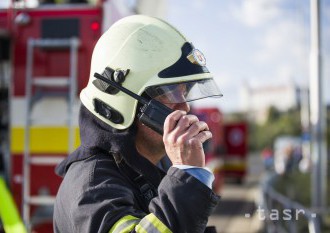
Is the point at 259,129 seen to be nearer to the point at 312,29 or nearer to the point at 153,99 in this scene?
the point at 312,29

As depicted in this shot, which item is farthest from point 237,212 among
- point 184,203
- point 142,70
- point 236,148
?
point 184,203

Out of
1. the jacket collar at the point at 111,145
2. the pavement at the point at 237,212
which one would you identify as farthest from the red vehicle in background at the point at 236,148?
the jacket collar at the point at 111,145

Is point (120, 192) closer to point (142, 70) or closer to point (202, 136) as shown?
point (202, 136)

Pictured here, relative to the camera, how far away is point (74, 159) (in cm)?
176

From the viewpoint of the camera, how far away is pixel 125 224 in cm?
146

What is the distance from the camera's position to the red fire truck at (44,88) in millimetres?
4219

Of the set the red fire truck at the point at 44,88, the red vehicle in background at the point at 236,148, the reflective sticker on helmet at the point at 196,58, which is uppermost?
the reflective sticker on helmet at the point at 196,58

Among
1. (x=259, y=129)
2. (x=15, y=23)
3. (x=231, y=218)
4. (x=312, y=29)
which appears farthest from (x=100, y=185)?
(x=259, y=129)

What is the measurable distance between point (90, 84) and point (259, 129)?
46037 mm

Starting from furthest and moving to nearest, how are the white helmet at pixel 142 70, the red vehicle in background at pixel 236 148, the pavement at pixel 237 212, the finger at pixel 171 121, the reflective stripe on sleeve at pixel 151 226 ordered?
the red vehicle in background at pixel 236 148 → the pavement at pixel 237 212 → the white helmet at pixel 142 70 → the finger at pixel 171 121 → the reflective stripe on sleeve at pixel 151 226

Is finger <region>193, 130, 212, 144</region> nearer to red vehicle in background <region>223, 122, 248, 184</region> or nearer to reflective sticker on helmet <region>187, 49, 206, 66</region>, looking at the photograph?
reflective sticker on helmet <region>187, 49, 206, 66</region>

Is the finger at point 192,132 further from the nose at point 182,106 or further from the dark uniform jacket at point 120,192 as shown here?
the nose at point 182,106

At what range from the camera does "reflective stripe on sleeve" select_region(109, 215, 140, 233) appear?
1.45 m

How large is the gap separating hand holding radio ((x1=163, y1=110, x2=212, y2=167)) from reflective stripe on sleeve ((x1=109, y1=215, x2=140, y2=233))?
0.65 feet
